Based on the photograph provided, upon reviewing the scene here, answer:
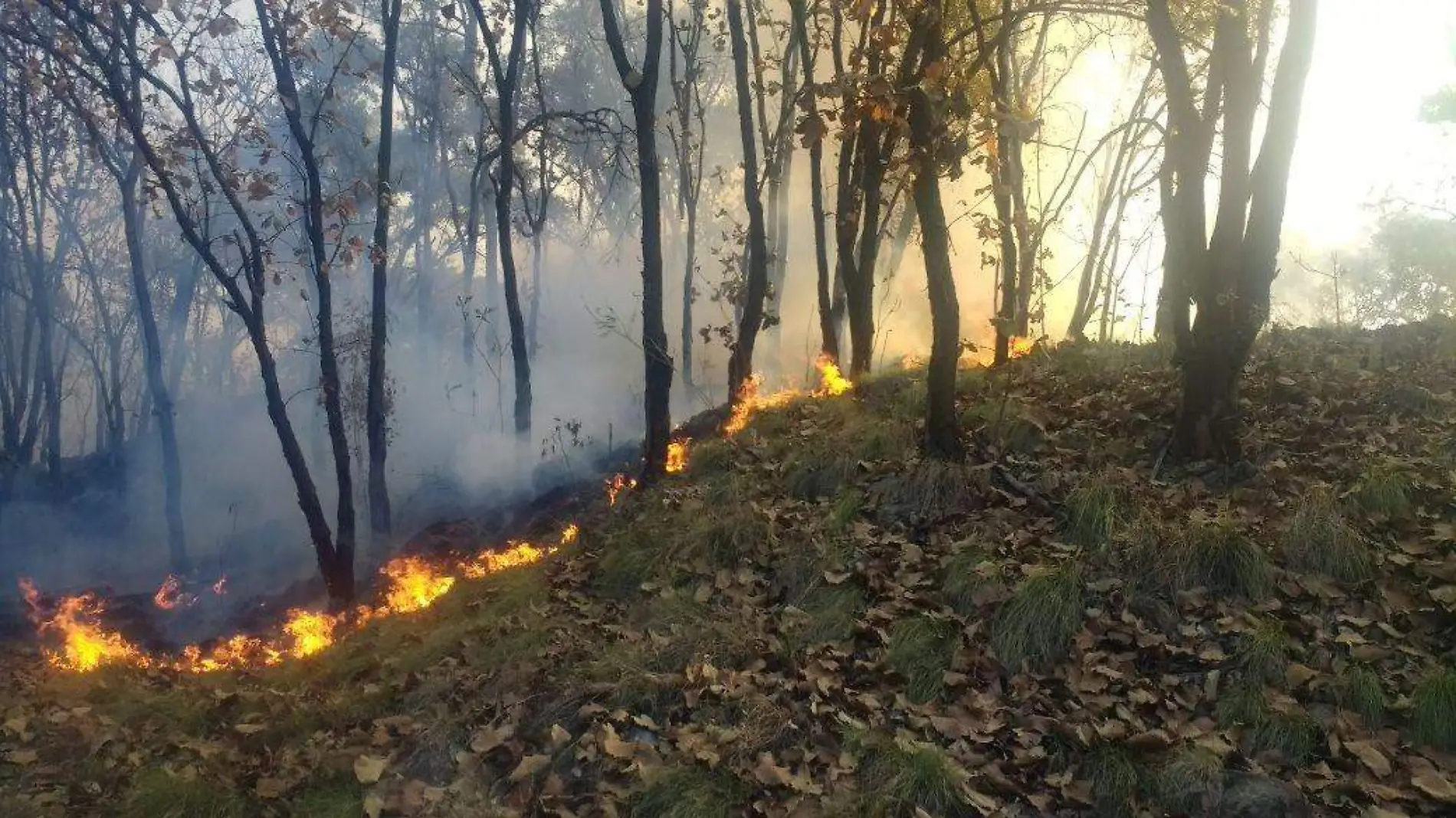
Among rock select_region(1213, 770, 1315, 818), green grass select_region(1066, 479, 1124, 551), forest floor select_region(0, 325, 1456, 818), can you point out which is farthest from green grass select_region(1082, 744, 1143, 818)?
green grass select_region(1066, 479, 1124, 551)

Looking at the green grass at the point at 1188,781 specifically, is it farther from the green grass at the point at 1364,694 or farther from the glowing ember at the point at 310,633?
the glowing ember at the point at 310,633

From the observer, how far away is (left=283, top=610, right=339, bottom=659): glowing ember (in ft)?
31.6

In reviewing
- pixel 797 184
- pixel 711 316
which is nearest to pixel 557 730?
pixel 797 184

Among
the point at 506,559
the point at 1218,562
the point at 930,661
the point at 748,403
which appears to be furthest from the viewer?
the point at 748,403

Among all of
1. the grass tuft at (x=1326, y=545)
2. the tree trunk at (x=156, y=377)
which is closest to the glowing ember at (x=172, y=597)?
the tree trunk at (x=156, y=377)

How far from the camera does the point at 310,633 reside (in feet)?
35.9

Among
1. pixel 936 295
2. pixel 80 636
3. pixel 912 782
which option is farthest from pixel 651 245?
pixel 80 636

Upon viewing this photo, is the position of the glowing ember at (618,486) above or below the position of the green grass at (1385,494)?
below

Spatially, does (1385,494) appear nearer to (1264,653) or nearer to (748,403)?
(1264,653)

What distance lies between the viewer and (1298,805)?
12.7 ft

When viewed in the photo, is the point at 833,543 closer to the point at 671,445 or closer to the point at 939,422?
the point at 939,422

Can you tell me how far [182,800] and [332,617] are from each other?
21.5 feet

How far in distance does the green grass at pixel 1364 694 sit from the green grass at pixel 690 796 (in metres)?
2.84

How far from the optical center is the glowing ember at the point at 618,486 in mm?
10453
